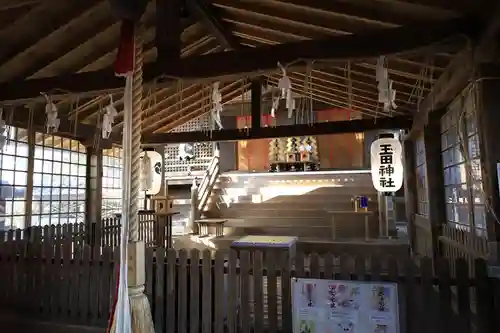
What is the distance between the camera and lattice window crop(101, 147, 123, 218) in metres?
9.31

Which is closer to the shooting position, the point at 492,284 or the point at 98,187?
the point at 492,284

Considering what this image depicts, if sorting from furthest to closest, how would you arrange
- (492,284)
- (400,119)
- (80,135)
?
(80,135) → (400,119) → (492,284)

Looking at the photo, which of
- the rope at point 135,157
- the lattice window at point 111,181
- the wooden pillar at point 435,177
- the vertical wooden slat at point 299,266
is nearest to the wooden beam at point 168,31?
the rope at point 135,157

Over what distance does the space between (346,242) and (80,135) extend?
6.56 meters

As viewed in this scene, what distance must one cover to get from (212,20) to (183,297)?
4013 mm

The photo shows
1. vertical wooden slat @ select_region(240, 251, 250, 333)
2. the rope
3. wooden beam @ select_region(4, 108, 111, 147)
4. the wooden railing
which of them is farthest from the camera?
wooden beam @ select_region(4, 108, 111, 147)

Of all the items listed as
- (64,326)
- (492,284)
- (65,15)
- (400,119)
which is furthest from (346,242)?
(65,15)

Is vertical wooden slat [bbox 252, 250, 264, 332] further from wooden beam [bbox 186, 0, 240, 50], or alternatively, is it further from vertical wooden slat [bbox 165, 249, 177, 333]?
wooden beam [bbox 186, 0, 240, 50]

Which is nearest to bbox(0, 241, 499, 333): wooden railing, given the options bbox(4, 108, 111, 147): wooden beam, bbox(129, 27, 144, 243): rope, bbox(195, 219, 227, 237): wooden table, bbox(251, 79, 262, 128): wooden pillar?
bbox(129, 27, 144, 243): rope

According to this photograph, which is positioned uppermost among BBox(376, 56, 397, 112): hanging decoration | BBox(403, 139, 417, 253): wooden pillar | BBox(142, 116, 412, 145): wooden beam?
BBox(142, 116, 412, 145): wooden beam

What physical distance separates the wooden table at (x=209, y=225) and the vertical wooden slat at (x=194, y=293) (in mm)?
5845

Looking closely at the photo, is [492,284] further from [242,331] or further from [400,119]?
[400,119]

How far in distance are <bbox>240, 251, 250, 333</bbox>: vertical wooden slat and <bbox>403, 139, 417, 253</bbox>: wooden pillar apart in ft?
17.6

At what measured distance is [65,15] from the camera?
4.88 meters
